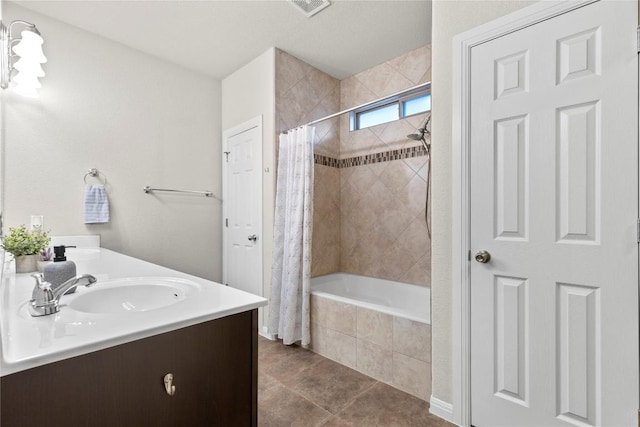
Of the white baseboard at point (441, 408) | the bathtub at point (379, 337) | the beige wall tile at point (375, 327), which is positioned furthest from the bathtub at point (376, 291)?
the white baseboard at point (441, 408)

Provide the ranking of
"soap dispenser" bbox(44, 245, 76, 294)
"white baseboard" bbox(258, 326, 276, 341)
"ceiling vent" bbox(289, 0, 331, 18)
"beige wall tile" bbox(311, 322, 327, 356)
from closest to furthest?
"soap dispenser" bbox(44, 245, 76, 294)
"ceiling vent" bbox(289, 0, 331, 18)
"beige wall tile" bbox(311, 322, 327, 356)
"white baseboard" bbox(258, 326, 276, 341)

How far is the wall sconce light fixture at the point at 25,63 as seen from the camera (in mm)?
1869

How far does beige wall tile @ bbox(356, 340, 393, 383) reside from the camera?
1987mm

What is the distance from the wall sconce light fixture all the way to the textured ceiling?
489 millimetres

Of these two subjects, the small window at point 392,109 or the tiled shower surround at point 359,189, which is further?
the small window at point 392,109

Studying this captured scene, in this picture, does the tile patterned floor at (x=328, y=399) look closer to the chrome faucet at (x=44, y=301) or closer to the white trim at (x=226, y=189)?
the white trim at (x=226, y=189)

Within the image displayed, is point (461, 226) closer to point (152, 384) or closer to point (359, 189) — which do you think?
point (152, 384)

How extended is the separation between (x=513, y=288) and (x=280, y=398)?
4.67 ft

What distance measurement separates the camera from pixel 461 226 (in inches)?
62.1

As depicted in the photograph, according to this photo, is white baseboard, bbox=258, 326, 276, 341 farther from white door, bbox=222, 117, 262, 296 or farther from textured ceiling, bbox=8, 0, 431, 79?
textured ceiling, bbox=8, 0, 431, 79

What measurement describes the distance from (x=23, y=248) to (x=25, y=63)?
1.43 meters

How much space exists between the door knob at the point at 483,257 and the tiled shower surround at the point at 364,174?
123 cm

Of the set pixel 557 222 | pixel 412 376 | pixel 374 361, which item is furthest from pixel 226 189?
pixel 557 222

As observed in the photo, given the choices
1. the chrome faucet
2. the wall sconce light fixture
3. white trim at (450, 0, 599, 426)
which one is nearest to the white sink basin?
the chrome faucet
